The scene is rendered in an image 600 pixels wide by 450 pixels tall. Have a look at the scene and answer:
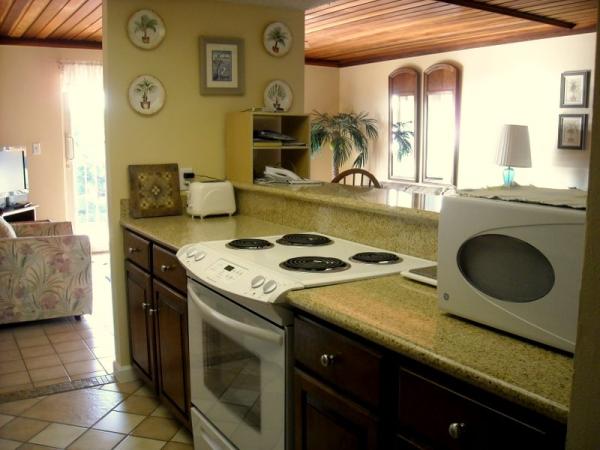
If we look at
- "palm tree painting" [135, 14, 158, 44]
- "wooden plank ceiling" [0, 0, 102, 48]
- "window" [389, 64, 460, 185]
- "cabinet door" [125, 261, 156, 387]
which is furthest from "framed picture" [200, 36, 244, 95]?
"window" [389, 64, 460, 185]

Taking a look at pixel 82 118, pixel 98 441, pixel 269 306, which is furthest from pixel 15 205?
pixel 269 306

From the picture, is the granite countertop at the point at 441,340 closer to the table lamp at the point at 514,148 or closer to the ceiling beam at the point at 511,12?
the ceiling beam at the point at 511,12

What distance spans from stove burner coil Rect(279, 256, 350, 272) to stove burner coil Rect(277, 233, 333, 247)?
30 centimetres

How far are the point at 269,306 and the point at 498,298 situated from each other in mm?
613

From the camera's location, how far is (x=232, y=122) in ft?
10.6

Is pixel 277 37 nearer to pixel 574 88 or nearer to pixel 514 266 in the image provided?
pixel 514 266

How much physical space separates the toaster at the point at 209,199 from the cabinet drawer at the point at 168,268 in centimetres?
46

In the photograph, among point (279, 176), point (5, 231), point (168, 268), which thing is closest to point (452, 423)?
point (168, 268)

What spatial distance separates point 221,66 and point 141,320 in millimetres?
1399

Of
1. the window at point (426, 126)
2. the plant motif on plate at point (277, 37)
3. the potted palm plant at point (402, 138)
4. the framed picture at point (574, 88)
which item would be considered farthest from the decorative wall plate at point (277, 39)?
the potted palm plant at point (402, 138)

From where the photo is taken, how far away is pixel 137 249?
2795mm

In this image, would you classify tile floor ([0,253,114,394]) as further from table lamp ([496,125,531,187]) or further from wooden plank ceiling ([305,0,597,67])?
table lamp ([496,125,531,187])

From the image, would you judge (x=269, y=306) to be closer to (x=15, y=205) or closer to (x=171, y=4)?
(x=171, y=4)

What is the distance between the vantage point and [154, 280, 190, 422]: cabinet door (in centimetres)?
235
